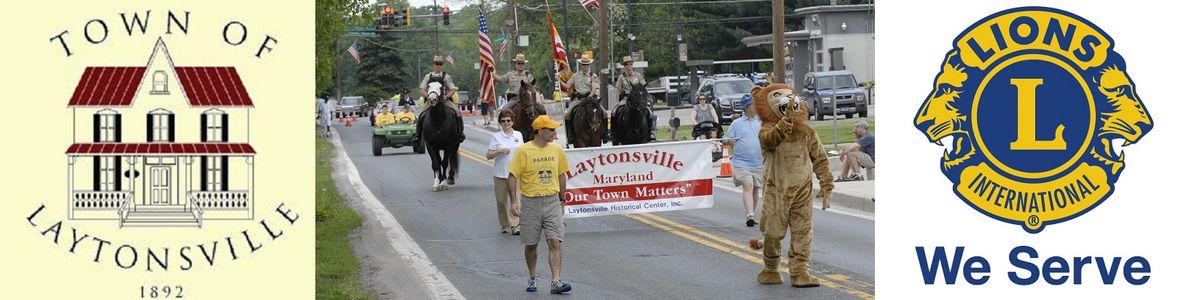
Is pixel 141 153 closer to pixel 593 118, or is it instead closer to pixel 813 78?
pixel 593 118

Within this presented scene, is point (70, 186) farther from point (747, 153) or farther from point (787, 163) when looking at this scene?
point (747, 153)

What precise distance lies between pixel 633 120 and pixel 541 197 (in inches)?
515

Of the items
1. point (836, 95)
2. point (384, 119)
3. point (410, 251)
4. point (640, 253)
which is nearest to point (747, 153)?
point (640, 253)

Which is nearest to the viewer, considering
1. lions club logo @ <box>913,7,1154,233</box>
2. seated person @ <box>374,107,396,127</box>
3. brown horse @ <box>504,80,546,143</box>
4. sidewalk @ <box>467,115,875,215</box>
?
lions club logo @ <box>913,7,1154,233</box>

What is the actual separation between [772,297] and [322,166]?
2450cm

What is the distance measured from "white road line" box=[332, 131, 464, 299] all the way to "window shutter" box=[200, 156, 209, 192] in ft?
18.4

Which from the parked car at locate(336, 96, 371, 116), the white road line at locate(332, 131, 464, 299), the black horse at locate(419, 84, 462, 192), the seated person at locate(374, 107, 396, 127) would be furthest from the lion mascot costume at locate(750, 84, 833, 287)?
the parked car at locate(336, 96, 371, 116)

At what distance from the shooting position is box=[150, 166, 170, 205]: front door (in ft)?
24.6

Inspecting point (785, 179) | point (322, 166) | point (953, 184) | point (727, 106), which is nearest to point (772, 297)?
point (785, 179)

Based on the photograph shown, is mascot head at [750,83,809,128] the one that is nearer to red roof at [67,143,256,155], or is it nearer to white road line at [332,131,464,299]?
white road line at [332,131,464,299]

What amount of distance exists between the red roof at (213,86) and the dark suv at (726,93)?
4162 cm

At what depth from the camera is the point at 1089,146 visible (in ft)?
23.6

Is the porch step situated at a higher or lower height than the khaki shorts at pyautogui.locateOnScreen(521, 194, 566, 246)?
higher

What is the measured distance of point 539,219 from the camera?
A: 12953mm
